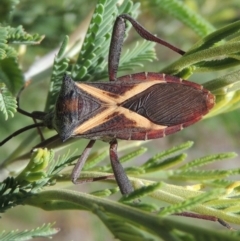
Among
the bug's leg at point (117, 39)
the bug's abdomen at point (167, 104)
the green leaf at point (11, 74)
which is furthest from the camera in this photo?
the bug's abdomen at point (167, 104)

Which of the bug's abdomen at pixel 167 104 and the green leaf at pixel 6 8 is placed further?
the bug's abdomen at pixel 167 104

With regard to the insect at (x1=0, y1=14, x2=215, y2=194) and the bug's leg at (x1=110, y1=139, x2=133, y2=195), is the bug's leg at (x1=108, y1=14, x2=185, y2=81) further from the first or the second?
the bug's leg at (x1=110, y1=139, x2=133, y2=195)

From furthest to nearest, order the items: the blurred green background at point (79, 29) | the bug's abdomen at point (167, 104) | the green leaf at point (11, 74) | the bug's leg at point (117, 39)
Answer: the blurred green background at point (79, 29) → the bug's abdomen at point (167, 104) → the bug's leg at point (117, 39) → the green leaf at point (11, 74)

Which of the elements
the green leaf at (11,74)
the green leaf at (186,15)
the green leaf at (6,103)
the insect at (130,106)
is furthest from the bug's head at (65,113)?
the green leaf at (186,15)

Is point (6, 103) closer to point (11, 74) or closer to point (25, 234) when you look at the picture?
point (11, 74)

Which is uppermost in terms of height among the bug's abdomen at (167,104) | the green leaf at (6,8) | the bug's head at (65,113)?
the green leaf at (6,8)

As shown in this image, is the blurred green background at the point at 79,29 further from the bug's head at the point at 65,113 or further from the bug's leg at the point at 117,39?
the bug's head at the point at 65,113

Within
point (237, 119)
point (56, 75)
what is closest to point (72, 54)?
point (56, 75)

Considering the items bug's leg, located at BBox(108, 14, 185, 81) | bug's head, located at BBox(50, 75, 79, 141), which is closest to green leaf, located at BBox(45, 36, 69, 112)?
bug's head, located at BBox(50, 75, 79, 141)
